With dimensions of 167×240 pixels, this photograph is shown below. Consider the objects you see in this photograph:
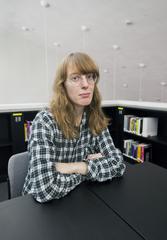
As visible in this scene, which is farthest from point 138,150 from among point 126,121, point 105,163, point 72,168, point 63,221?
point 63,221

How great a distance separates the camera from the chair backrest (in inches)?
48.2

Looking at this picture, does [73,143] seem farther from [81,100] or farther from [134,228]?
[134,228]

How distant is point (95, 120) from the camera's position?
1317 mm

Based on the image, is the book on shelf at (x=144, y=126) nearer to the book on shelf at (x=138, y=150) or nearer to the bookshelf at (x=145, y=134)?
the bookshelf at (x=145, y=134)

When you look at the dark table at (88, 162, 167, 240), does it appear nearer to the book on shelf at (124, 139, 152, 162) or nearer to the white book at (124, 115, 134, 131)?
the book on shelf at (124, 139, 152, 162)

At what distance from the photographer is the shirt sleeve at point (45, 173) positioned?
0.92m

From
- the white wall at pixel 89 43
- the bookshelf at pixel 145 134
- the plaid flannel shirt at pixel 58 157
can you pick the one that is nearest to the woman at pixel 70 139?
the plaid flannel shirt at pixel 58 157

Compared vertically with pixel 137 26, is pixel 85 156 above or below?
below

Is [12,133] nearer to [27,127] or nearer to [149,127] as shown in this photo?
[27,127]

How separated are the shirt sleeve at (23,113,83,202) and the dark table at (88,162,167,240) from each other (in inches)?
5.7

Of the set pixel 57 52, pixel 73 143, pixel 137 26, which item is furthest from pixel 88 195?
pixel 57 52

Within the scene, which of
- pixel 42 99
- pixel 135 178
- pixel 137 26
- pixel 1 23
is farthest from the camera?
pixel 42 99

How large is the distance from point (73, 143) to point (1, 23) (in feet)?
16.6

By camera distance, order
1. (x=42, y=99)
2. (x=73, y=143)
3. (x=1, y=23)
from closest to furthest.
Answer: (x=73, y=143), (x=1, y=23), (x=42, y=99)
